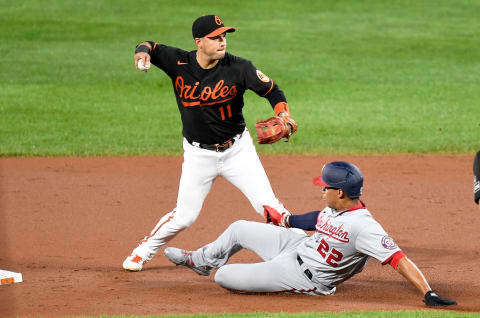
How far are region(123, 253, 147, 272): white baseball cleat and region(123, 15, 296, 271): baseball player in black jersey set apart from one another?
0.35m

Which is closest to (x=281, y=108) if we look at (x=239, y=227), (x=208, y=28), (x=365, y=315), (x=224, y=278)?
(x=208, y=28)

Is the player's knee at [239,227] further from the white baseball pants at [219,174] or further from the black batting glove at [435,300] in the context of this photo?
the black batting glove at [435,300]

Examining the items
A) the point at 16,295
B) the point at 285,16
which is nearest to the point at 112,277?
the point at 16,295

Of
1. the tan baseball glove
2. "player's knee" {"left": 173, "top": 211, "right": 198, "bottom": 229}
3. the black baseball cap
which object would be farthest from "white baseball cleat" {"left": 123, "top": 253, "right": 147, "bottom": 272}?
the black baseball cap

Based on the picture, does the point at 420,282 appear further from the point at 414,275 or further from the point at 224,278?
the point at 224,278

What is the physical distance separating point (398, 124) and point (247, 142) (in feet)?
24.3

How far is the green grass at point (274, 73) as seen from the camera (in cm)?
1336

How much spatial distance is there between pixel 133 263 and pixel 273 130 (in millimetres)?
1773

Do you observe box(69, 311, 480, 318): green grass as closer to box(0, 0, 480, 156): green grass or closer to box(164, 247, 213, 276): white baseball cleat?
box(164, 247, 213, 276): white baseball cleat

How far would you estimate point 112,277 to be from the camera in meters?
7.26

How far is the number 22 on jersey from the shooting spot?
637 centimetres

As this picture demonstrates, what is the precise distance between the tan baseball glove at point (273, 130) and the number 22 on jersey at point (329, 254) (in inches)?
36.0

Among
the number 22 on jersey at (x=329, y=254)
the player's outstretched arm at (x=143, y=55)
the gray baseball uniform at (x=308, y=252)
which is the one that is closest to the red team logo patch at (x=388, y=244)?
the gray baseball uniform at (x=308, y=252)

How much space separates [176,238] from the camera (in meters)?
8.68
